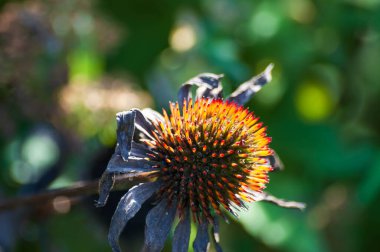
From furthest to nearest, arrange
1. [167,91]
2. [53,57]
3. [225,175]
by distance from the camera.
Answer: [167,91], [53,57], [225,175]

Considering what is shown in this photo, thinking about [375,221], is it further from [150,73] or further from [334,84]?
[150,73]

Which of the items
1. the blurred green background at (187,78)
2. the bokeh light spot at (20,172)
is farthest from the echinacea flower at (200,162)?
the bokeh light spot at (20,172)

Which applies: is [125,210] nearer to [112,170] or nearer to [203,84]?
[112,170]

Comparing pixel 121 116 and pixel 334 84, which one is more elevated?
pixel 334 84

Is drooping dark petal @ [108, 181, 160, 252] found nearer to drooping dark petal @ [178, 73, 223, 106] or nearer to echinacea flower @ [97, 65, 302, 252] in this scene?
echinacea flower @ [97, 65, 302, 252]

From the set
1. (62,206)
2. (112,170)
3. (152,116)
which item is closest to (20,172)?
(62,206)

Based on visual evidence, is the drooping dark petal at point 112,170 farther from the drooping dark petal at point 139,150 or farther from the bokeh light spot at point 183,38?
the bokeh light spot at point 183,38

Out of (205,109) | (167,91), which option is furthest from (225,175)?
(167,91)

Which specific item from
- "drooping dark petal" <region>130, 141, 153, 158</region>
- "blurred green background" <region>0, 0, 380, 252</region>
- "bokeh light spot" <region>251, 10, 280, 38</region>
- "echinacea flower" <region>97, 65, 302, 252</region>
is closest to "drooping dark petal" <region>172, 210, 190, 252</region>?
"echinacea flower" <region>97, 65, 302, 252</region>
